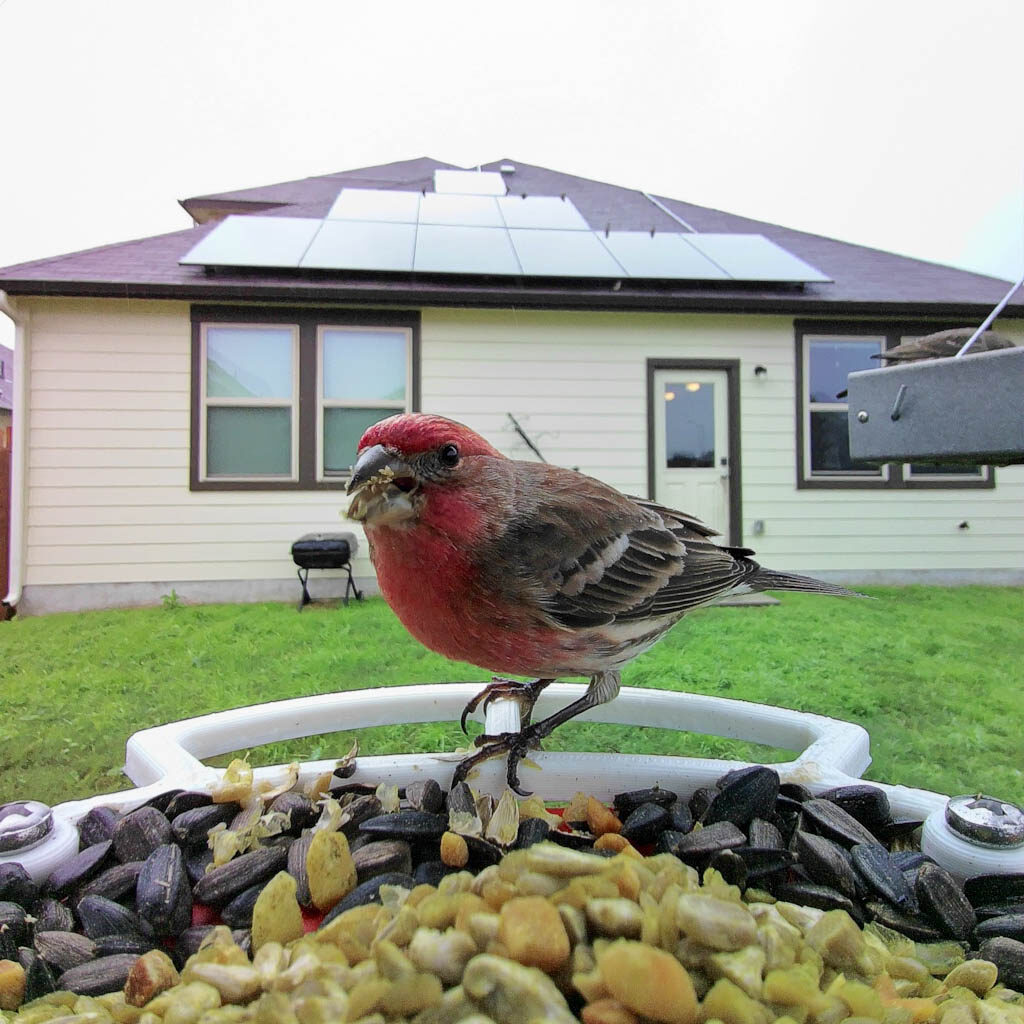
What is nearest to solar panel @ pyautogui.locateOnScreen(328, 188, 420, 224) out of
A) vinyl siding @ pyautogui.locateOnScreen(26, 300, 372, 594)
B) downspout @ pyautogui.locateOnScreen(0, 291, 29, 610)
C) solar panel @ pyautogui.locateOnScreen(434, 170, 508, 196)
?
solar panel @ pyautogui.locateOnScreen(434, 170, 508, 196)

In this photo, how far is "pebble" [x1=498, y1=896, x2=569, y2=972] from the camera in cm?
34

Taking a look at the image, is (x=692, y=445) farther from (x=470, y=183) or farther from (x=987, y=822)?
(x=470, y=183)

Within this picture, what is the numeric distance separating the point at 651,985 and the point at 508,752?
15.2 inches

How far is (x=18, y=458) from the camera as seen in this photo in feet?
4.19

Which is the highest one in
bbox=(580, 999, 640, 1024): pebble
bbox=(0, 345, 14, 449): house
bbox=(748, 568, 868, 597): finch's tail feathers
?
bbox=(0, 345, 14, 449): house

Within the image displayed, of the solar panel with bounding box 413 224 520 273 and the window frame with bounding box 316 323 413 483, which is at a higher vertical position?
the solar panel with bounding box 413 224 520 273

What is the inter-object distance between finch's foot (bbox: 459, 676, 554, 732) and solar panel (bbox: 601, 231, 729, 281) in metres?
1.26

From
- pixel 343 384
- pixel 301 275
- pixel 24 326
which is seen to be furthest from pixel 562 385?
pixel 24 326

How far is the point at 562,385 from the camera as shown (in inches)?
62.3

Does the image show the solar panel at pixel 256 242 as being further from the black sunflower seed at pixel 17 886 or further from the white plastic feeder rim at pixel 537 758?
the black sunflower seed at pixel 17 886

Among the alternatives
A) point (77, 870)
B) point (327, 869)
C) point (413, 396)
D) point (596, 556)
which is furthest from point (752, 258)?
point (77, 870)

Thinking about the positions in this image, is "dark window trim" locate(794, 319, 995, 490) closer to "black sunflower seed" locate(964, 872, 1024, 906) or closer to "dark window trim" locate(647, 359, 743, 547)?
"dark window trim" locate(647, 359, 743, 547)

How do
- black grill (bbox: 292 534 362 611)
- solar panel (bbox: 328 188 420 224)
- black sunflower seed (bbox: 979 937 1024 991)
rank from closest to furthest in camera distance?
black sunflower seed (bbox: 979 937 1024 991), black grill (bbox: 292 534 362 611), solar panel (bbox: 328 188 420 224)

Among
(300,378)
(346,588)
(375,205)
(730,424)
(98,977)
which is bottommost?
(98,977)
